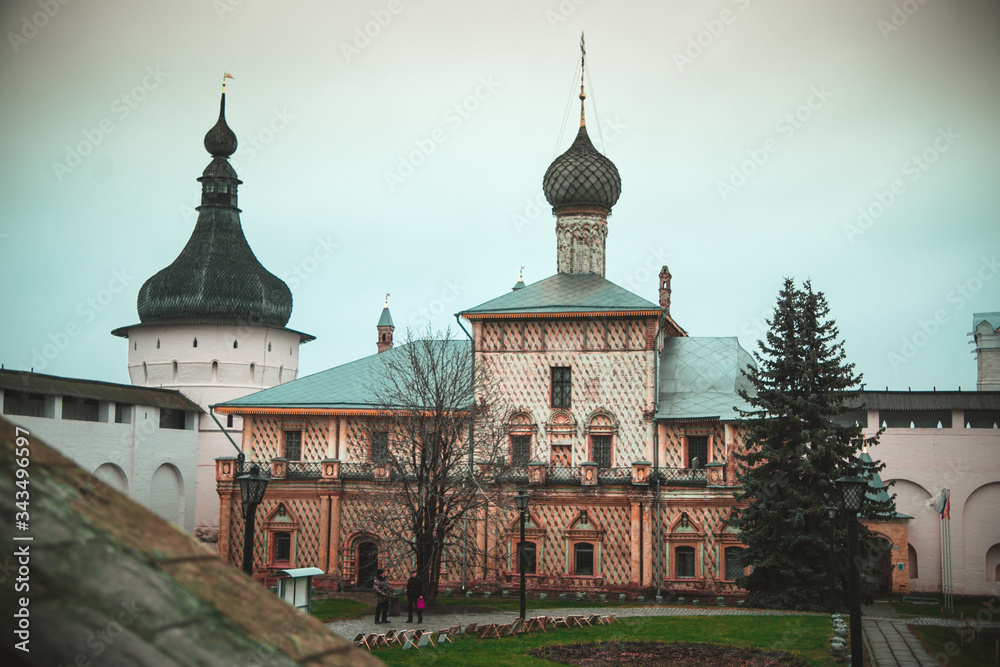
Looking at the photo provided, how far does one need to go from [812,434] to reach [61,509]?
24.3 meters

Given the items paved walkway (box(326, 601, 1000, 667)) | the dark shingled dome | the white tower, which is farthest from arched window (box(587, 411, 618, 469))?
the white tower

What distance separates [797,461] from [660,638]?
8.98m

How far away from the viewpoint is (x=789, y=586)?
81.5 feet

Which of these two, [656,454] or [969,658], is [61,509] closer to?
[969,658]

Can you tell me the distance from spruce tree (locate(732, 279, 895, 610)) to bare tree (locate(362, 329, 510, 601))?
6.56m

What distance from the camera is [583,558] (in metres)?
30.2

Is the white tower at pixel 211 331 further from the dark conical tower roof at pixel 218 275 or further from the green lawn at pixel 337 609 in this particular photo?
the green lawn at pixel 337 609

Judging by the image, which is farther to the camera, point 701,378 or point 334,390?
point 334,390

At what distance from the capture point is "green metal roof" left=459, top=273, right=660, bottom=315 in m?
31.3

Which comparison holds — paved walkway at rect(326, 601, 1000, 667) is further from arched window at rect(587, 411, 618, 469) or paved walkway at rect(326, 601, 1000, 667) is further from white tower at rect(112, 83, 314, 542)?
white tower at rect(112, 83, 314, 542)

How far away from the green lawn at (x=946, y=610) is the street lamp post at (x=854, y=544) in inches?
531

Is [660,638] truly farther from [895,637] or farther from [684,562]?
[684,562]

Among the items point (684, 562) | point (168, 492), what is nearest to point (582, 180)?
→ point (684, 562)

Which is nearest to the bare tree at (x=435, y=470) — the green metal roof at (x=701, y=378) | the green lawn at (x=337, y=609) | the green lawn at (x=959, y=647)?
the green lawn at (x=337, y=609)
